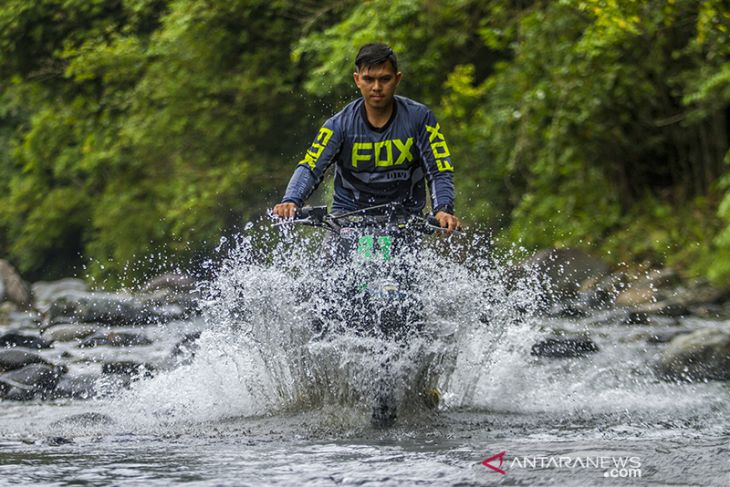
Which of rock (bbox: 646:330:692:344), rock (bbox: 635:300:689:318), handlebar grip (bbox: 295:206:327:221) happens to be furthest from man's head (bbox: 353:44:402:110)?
rock (bbox: 635:300:689:318)

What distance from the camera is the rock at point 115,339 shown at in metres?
12.5

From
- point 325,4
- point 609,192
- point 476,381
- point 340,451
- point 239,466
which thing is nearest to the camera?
point 239,466

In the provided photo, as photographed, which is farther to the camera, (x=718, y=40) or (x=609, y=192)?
(x=609, y=192)

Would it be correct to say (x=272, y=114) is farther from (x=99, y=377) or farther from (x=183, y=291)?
(x=99, y=377)

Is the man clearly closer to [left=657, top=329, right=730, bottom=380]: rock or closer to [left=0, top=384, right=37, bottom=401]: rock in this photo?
[left=0, top=384, right=37, bottom=401]: rock

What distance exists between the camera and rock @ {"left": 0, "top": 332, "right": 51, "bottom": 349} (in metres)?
11.8

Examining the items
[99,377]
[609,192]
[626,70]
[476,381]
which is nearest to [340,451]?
[476,381]

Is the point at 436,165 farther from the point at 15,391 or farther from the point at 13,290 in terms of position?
the point at 13,290

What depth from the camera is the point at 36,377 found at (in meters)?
9.52

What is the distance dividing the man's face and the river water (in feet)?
3.16

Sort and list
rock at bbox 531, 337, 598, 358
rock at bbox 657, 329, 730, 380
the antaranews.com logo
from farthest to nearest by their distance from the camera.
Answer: rock at bbox 531, 337, 598, 358, rock at bbox 657, 329, 730, 380, the antaranews.com logo

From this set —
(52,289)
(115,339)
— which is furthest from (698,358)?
(52,289)

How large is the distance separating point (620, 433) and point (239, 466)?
84.5 inches

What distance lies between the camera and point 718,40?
1516 cm
